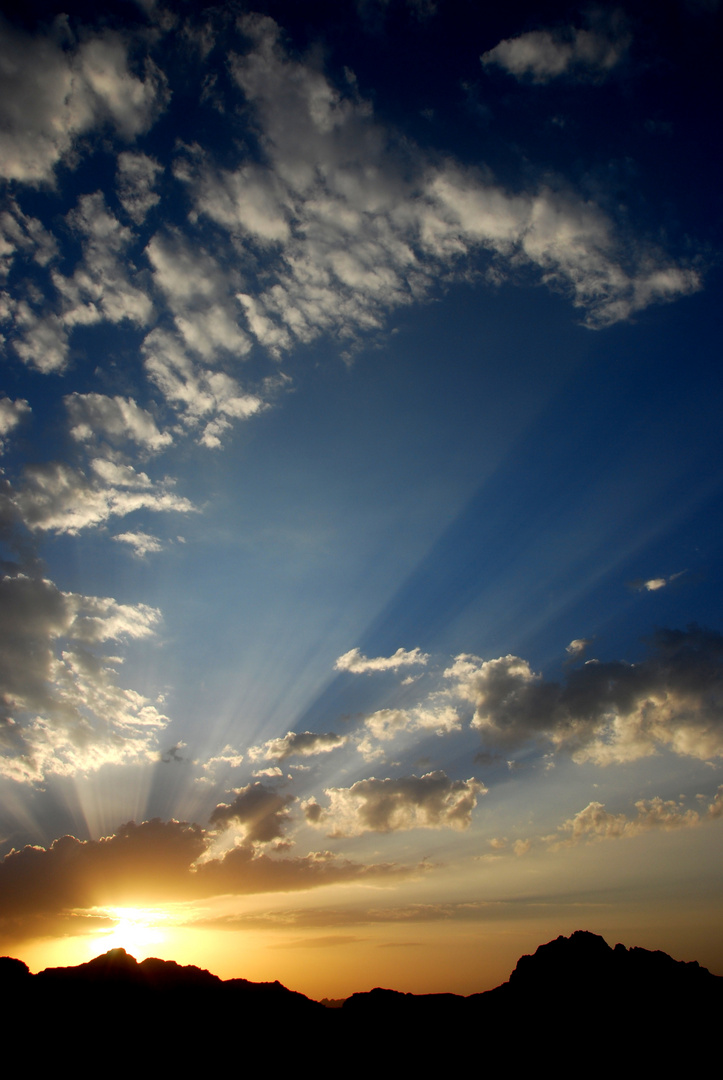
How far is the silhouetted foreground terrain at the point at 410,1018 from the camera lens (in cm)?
11194

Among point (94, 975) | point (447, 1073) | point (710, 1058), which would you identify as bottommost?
point (447, 1073)

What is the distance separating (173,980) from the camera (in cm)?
15338

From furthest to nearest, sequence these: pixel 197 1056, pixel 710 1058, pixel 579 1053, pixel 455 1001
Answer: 1. pixel 455 1001
2. pixel 197 1056
3. pixel 579 1053
4. pixel 710 1058

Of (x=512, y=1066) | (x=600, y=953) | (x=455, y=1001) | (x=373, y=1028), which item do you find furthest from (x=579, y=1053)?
(x=373, y=1028)

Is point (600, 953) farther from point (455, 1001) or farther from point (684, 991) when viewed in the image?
point (455, 1001)

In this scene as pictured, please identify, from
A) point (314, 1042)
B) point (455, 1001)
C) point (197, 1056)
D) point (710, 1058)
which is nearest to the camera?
point (710, 1058)

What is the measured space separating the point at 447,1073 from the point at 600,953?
157ft

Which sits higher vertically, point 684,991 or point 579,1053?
point 684,991

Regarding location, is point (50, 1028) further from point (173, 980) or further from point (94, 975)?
point (173, 980)

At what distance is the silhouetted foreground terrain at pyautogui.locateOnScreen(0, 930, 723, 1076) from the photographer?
112m

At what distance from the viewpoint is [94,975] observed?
129 m

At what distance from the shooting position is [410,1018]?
136625 millimetres

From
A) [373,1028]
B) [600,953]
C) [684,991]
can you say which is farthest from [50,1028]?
[684,991]

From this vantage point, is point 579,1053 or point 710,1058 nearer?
point 710,1058
